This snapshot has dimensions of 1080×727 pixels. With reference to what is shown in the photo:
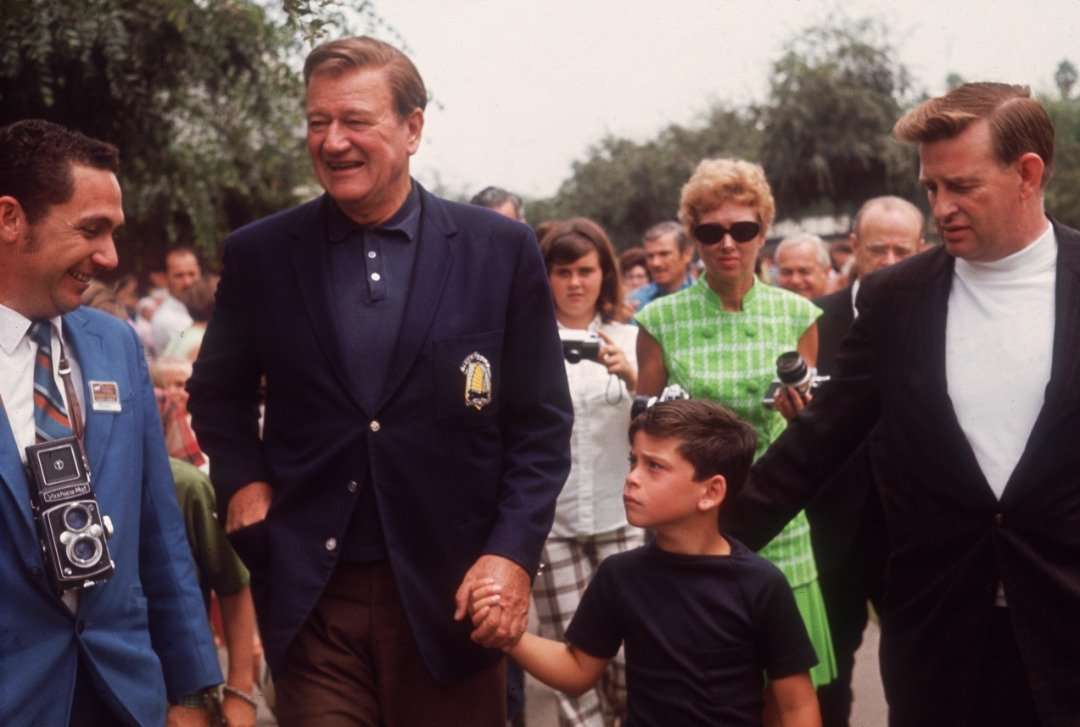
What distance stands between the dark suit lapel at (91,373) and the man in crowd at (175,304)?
25.4 ft

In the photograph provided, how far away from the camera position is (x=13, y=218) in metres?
3.28

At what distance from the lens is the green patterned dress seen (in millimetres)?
5121

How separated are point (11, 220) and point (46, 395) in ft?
1.37

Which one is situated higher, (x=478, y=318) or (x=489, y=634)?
(x=478, y=318)

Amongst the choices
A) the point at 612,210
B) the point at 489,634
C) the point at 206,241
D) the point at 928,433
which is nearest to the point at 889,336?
the point at 928,433

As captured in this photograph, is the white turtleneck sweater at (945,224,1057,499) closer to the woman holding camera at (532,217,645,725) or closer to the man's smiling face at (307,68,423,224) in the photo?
the man's smiling face at (307,68,423,224)

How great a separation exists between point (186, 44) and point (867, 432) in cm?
532

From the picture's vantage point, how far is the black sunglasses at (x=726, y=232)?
5332 millimetres

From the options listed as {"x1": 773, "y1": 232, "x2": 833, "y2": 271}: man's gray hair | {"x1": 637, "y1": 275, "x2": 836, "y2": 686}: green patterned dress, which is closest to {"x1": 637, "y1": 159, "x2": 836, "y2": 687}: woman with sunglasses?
{"x1": 637, "y1": 275, "x2": 836, "y2": 686}: green patterned dress

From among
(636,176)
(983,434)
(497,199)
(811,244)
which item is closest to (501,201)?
(497,199)

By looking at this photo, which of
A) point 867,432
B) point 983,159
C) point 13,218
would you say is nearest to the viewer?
point 13,218

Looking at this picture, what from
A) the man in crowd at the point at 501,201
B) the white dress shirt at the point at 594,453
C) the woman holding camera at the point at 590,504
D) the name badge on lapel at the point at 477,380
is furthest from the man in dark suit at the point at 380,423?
the man in crowd at the point at 501,201

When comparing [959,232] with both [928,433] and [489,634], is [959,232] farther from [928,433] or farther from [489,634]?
[489,634]

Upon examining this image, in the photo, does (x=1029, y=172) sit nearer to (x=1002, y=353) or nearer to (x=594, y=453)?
(x=1002, y=353)
